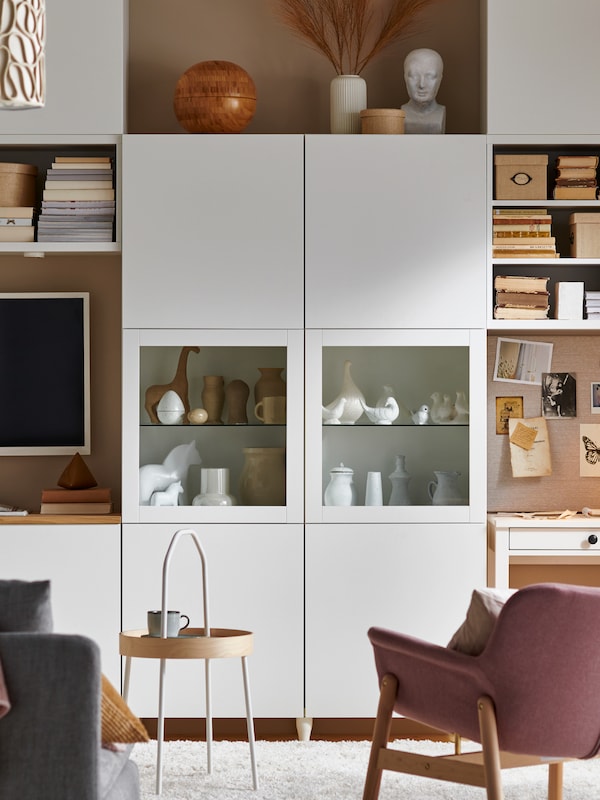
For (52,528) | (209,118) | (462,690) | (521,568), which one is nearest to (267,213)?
(209,118)

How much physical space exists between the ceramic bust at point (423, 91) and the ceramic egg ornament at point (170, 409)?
4.58 ft

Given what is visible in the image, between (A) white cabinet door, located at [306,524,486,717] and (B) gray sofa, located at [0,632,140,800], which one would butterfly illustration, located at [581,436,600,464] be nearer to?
(A) white cabinet door, located at [306,524,486,717]

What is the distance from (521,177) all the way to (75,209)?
173cm

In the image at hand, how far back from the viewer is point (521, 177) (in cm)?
419

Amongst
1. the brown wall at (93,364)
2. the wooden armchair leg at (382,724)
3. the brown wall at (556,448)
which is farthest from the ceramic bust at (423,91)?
the wooden armchair leg at (382,724)

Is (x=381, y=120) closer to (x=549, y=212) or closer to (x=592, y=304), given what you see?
(x=549, y=212)

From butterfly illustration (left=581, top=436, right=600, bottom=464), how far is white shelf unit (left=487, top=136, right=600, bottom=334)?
0.49 meters

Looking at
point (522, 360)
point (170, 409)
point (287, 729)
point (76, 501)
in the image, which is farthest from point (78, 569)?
point (522, 360)

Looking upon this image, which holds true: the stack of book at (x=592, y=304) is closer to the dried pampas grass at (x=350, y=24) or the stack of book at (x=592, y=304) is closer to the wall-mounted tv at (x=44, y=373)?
the dried pampas grass at (x=350, y=24)

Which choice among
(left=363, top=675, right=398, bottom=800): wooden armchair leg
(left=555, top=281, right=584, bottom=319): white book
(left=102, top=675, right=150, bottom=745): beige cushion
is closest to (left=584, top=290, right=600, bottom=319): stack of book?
(left=555, top=281, right=584, bottom=319): white book

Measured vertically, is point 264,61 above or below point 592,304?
above

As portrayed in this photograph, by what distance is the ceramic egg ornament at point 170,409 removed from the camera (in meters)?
4.16

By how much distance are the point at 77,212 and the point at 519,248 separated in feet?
5.61

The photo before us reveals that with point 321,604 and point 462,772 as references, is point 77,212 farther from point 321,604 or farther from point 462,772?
point 462,772
